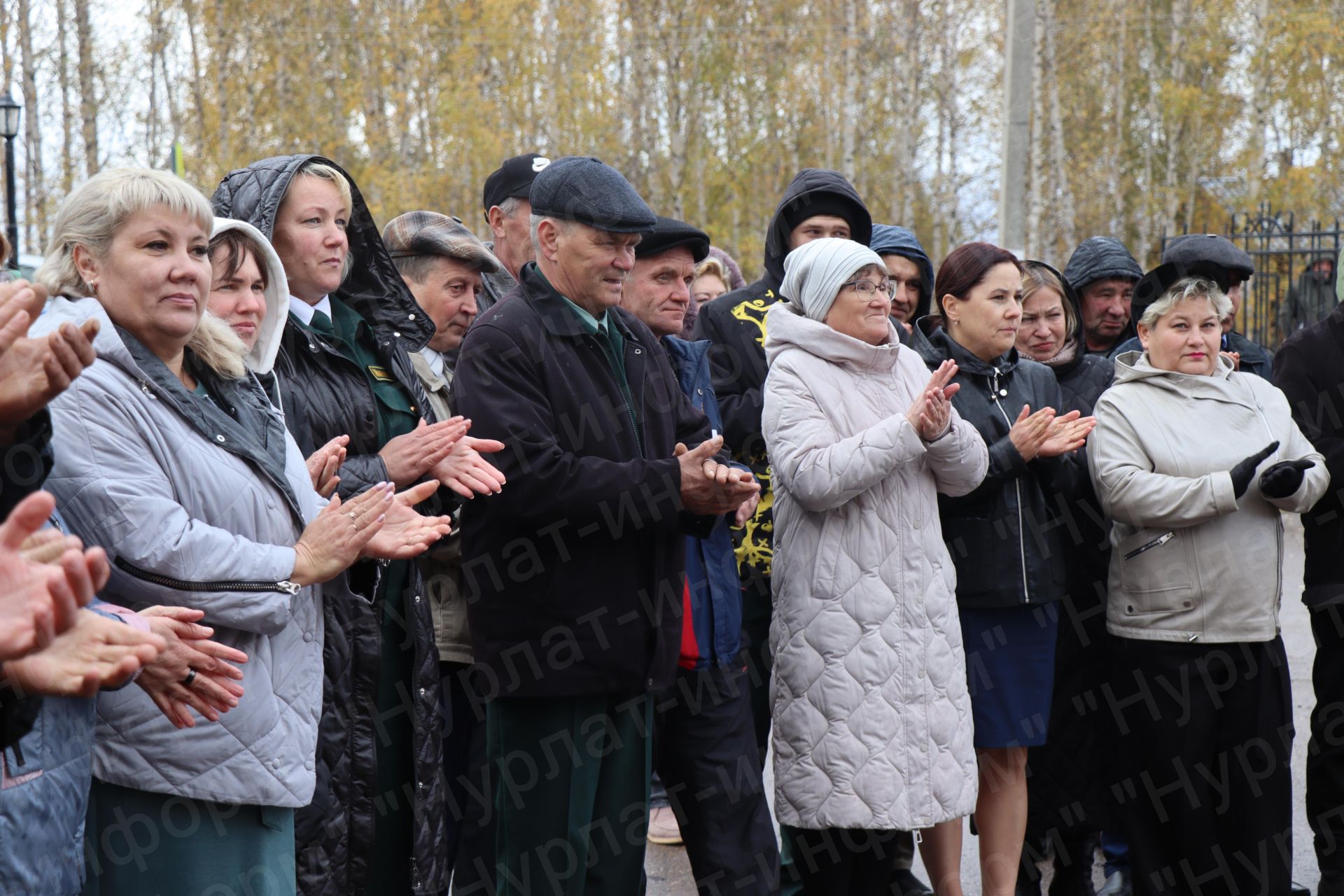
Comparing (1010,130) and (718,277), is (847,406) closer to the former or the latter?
(718,277)

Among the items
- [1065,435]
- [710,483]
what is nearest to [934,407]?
[1065,435]

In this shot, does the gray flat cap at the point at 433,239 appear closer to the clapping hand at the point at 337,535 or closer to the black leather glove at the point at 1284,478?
the clapping hand at the point at 337,535

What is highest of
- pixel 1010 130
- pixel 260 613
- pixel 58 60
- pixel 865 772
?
pixel 58 60

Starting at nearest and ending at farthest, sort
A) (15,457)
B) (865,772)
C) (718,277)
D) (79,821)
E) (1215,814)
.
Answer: (15,457)
(79,821)
(865,772)
(1215,814)
(718,277)

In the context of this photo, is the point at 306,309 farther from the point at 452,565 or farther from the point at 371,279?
the point at 452,565

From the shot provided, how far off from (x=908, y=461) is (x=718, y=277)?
10.4 feet

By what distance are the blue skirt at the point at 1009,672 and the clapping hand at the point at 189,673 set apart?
8.00ft

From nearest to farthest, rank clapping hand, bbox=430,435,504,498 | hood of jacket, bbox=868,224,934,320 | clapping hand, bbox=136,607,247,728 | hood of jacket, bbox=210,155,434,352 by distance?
clapping hand, bbox=136,607,247,728 → clapping hand, bbox=430,435,504,498 → hood of jacket, bbox=210,155,434,352 → hood of jacket, bbox=868,224,934,320

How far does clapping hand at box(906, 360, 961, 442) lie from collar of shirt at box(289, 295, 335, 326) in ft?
5.31

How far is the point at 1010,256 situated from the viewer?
4363 mm

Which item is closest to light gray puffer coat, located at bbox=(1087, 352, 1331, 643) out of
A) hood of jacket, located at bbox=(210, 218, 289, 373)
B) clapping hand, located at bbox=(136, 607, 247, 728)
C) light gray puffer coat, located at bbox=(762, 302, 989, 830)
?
light gray puffer coat, located at bbox=(762, 302, 989, 830)

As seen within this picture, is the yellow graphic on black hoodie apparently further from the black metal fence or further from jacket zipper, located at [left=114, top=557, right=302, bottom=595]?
the black metal fence

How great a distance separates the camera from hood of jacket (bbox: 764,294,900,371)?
3.90 metres

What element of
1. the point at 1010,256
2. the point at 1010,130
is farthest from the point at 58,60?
the point at 1010,256
